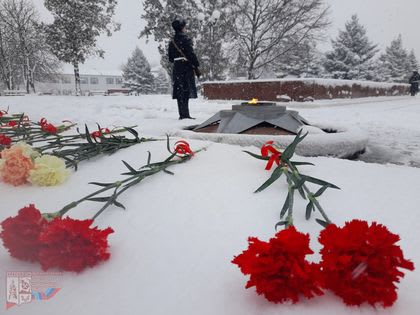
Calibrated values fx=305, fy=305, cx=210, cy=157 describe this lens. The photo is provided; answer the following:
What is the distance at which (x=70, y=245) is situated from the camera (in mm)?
787

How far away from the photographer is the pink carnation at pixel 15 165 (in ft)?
4.66

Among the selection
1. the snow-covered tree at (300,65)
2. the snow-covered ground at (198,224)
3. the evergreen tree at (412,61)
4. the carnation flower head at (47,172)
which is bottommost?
the snow-covered ground at (198,224)

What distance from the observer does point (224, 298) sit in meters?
0.74

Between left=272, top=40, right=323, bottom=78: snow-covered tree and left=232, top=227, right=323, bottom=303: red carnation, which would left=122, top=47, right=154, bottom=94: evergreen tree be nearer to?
left=272, top=40, right=323, bottom=78: snow-covered tree

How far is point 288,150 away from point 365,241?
2.29 ft

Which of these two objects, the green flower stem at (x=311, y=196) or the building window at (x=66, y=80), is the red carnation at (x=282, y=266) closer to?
the green flower stem at (x=311, y=196)

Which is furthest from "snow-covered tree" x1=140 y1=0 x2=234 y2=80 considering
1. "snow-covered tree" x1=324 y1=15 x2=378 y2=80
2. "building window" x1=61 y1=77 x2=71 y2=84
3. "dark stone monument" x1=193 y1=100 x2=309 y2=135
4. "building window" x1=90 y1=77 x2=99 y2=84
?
"building window" x1=90 y1=77 x2=99 y2=84

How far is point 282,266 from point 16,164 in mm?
1342

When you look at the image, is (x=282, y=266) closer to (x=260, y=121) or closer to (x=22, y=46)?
(x=260, y=121)

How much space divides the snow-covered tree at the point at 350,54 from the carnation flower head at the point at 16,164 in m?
28.4

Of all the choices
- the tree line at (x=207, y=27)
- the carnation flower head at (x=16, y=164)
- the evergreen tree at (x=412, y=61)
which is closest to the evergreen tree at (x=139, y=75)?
the tree line at (x=207, y=27)

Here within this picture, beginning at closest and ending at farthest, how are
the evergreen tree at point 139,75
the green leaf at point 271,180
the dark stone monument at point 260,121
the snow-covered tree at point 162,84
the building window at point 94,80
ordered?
the green leaf at point 271,180 < the dark stone monument at point 260,121 < the evergreen tree at point 139,75 < the snow-covered tree at point 162,84 < the building window at point 94,80

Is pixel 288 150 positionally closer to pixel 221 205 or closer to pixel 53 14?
pixel 221 205

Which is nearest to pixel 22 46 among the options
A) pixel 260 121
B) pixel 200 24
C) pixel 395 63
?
pixel 200 24
